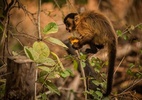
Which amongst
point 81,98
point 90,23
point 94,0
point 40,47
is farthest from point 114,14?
point 40,47

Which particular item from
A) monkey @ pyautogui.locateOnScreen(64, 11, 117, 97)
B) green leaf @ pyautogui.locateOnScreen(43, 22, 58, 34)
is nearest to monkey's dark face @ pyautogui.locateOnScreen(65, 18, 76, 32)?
monkey @ pyautogui.locateOnScreen(64, 11, 117, 97)

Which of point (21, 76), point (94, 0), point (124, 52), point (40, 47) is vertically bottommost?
point (124, 52)

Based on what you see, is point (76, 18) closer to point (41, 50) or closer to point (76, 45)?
point (76, 45)

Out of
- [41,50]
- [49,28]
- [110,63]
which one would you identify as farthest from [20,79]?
[110,63]

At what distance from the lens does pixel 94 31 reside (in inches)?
140

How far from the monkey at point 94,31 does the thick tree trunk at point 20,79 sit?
1428mm

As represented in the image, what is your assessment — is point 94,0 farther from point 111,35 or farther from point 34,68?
point 34,68

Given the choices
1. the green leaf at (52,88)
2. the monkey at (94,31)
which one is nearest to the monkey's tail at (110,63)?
the monkey at (94,31)

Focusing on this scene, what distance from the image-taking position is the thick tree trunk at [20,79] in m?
1.96

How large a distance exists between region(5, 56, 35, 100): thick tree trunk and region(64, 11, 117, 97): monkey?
143 cm

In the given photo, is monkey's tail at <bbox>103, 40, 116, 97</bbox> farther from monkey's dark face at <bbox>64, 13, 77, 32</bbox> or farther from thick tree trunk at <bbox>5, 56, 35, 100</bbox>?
thick tree trunk at <bbox>5, 56, 35, 100</bbox>

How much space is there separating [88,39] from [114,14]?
14.1 ft

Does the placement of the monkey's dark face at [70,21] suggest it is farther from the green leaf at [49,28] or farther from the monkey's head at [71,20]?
the green leaf at [49,28]

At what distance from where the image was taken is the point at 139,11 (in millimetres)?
6805
